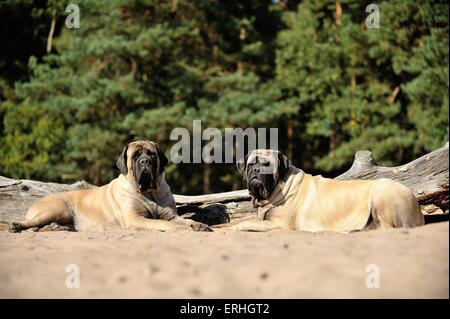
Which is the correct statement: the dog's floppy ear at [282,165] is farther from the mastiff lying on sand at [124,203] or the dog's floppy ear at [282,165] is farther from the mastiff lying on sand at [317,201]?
the mastiff lying on sand at [124,203]

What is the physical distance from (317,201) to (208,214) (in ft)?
6.67

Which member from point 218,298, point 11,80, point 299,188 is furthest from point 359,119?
point 218,298

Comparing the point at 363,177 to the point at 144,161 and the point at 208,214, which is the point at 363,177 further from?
the point at 144,161

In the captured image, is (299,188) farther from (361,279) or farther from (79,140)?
(79,140)

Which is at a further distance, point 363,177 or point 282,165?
point 363,177

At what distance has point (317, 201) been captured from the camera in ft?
26.3

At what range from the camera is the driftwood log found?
8.98 meters

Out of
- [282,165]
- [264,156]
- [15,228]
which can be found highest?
[264,156]

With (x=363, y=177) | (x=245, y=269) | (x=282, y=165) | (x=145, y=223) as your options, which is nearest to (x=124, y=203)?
(x=145, y=223)

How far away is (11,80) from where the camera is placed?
30.3 metres

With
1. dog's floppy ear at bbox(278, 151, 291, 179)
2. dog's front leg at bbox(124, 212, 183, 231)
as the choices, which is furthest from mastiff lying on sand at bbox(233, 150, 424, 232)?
dog's front leg at bbox(124, 212, 183, 231)

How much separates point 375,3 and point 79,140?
41.0 ft

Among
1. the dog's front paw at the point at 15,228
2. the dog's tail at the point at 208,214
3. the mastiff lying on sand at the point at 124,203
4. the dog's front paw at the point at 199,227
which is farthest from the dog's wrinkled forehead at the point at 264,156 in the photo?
the dog's front paw at the point at 15,228

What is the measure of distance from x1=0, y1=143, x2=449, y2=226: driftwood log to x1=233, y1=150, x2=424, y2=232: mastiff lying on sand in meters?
1.48
